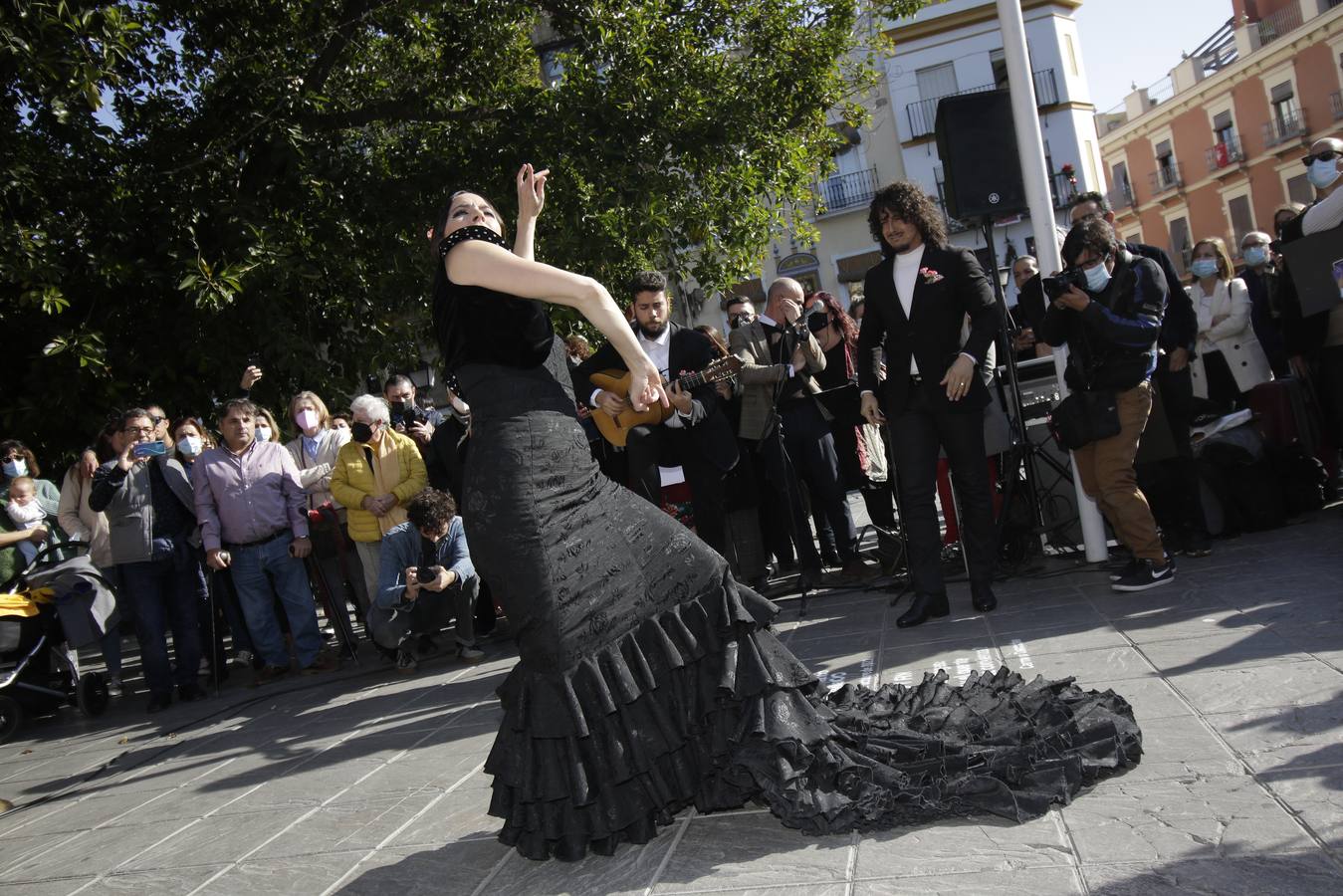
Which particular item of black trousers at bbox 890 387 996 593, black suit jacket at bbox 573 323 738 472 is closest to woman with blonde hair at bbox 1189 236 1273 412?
black trousers at bbox 890 387 996 593

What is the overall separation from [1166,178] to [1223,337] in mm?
43283

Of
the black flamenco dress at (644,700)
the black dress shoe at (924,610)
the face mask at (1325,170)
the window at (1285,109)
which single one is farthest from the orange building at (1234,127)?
the black flamenco dress at (644,700)

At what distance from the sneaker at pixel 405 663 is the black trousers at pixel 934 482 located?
11.7ft

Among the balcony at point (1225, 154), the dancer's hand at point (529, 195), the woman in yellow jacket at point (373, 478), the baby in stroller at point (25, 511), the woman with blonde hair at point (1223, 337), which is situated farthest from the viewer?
the balcony at point (1225, 154)

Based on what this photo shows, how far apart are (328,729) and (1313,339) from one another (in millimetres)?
6470

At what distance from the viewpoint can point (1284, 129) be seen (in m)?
40.2

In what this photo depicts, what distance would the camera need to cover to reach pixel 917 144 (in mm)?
35812

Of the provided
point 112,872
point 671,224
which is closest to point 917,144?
point 671,224

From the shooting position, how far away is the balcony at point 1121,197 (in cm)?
5134

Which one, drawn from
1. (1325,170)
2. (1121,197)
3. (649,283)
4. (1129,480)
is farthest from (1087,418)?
(1121,197)

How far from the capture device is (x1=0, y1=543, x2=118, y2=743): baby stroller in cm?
831

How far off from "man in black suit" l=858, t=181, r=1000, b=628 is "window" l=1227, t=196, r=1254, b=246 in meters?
41.6

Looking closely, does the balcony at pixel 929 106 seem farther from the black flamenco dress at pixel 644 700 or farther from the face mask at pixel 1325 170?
the black flamenco dress at pixel 644 700

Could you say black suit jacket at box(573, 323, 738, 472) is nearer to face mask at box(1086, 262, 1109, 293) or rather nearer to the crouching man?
the crouching man
